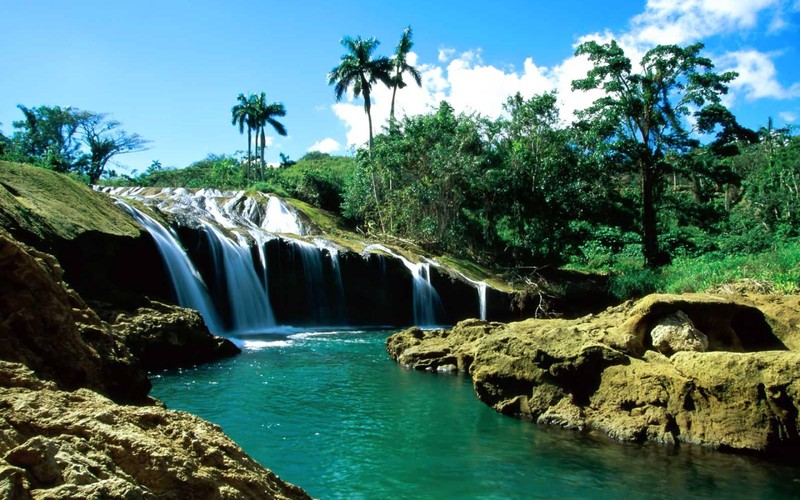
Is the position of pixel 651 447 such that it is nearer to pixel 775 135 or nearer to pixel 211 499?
pixel 211 499

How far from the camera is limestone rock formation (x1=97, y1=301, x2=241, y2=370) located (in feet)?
38.3

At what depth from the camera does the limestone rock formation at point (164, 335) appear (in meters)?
11.7

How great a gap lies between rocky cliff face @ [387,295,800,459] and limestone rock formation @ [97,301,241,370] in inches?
249

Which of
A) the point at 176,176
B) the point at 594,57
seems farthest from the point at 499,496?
the point at 176,176

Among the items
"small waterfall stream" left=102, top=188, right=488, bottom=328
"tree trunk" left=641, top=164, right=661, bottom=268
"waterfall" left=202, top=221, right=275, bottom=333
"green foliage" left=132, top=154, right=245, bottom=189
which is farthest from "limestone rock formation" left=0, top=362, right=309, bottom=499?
"green foliage" left=132, top=154, right=245, bottom=189

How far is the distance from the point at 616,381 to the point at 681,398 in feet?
2.82

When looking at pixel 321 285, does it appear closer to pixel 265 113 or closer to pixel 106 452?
pixel 106 452

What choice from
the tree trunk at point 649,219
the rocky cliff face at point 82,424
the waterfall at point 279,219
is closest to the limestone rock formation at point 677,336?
the rocky cliff face at point 82,424

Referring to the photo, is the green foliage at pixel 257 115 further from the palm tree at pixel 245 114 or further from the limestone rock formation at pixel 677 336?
the limestone rock formation at pixel 677 336

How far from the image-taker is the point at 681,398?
7.65 metres

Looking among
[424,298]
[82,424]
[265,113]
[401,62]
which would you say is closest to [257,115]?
[265,113]

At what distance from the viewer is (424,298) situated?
2373 cm

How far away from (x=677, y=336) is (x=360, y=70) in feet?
114

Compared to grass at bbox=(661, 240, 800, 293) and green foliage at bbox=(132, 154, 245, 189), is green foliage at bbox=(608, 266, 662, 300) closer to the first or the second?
grass at bbox=(661, 240, 800, 293)
